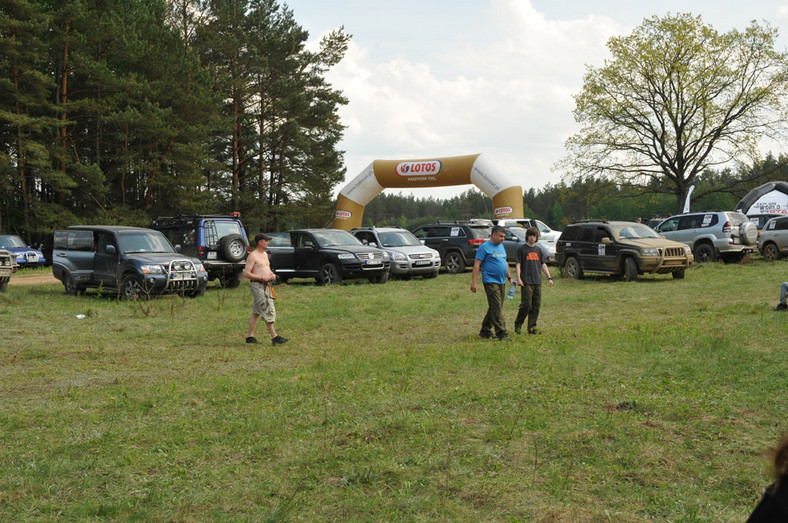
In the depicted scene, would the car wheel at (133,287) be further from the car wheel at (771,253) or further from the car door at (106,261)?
the car wheel at (771,253)

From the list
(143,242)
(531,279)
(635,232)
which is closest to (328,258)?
(143,242)

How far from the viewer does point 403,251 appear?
20.9 m

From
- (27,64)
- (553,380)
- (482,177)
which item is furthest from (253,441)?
(27,64)

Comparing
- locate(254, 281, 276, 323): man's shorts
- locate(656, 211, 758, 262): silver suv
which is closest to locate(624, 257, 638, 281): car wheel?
locate(656, 211, 758, 262): silver suv

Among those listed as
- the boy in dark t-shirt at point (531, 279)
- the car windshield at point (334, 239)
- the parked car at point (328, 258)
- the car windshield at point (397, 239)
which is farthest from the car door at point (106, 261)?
the boy in dark t-shirt at point (531, 279)

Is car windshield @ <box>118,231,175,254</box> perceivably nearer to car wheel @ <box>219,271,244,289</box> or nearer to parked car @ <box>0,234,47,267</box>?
car wheel @ <box>219,271,244,289</box>

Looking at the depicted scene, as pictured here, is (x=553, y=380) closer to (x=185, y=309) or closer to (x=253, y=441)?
(x=253, y=441)

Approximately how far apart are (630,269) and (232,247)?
10378 millimetres

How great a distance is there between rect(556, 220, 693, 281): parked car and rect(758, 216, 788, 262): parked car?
19.4 ft

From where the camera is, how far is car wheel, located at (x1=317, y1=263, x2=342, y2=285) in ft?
62.3

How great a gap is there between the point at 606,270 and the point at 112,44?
2547 centimetres

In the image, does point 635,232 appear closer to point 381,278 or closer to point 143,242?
point 381,278

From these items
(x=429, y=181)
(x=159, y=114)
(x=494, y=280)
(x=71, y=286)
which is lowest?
(x=71, y=286)

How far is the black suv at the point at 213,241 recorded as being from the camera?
57.8ft
